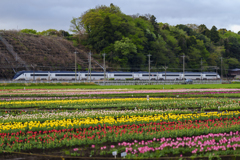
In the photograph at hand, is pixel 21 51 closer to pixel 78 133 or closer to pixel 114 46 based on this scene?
pixel 114 46

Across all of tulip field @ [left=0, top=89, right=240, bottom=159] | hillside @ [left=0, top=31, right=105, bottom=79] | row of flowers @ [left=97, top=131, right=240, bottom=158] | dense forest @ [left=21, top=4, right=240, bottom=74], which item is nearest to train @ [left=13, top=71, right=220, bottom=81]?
hillside @ [left=0, top=31, right=105, bottom=79]

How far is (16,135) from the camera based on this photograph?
10188mm

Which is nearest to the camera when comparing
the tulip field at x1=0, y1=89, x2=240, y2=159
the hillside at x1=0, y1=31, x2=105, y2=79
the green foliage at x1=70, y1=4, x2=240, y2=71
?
the tulip field at x1=0, y1=89, x2=240, y2=159

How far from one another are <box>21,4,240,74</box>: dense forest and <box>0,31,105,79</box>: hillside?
32.7 feet

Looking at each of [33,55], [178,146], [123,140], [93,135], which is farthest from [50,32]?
[178,146]

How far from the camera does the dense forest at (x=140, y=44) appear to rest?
352ft

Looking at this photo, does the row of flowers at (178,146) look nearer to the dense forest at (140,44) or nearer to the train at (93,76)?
the train at (93,76)

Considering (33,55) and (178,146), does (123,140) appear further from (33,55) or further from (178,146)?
(33,55)

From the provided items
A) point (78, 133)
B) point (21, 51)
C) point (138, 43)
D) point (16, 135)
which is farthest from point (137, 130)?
point (138, 43)

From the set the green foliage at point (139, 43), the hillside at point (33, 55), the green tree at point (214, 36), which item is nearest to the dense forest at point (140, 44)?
the green foliage at point (139, 43)

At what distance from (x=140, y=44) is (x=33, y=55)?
46.8 metres

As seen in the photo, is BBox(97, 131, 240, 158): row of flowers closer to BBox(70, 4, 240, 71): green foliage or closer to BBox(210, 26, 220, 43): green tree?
BBox(70, 4, 240, 71): green foliage

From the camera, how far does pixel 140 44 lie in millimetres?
116188

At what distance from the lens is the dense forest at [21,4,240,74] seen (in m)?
107
